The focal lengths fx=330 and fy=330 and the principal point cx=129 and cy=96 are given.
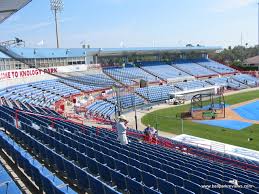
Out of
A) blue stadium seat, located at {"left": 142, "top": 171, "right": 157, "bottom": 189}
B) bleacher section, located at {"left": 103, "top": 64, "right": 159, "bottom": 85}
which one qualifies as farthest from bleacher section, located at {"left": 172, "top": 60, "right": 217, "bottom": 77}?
blue stadium seat, located at {"left": 142, "top": 171, "right": 157, "bottom": 189}

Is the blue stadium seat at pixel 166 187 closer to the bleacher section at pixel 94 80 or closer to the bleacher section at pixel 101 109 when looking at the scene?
the bleacher section at pixel 101 109

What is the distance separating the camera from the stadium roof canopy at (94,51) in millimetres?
44625

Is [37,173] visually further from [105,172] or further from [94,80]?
[94,80]

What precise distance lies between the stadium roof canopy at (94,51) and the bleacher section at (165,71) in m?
2.63

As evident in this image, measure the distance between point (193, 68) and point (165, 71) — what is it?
9252 mm

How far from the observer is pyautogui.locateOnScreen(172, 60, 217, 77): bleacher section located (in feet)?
234

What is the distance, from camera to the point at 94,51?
5903 cm

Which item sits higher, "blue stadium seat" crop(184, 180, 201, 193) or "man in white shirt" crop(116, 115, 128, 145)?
"man in white shirt" crop(116, 115, 128, 145)

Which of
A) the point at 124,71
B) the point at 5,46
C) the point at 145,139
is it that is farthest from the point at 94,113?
the point at 124,71

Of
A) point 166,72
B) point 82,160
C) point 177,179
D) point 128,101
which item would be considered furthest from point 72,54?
point 177,179

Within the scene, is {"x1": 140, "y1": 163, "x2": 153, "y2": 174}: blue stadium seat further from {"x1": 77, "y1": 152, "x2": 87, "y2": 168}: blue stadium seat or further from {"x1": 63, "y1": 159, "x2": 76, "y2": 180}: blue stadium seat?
{"x1": 63, "y1": 159, "x2": 76, "y2": 180}: blue stadium seat

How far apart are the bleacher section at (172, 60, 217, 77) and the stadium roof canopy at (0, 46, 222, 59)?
2.77 metres

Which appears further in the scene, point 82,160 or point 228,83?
point 228,83

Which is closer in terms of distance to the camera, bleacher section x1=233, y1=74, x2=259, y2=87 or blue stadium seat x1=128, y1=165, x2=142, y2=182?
blue stadium seat x1=128, y1=165, x2=142, y2=182
